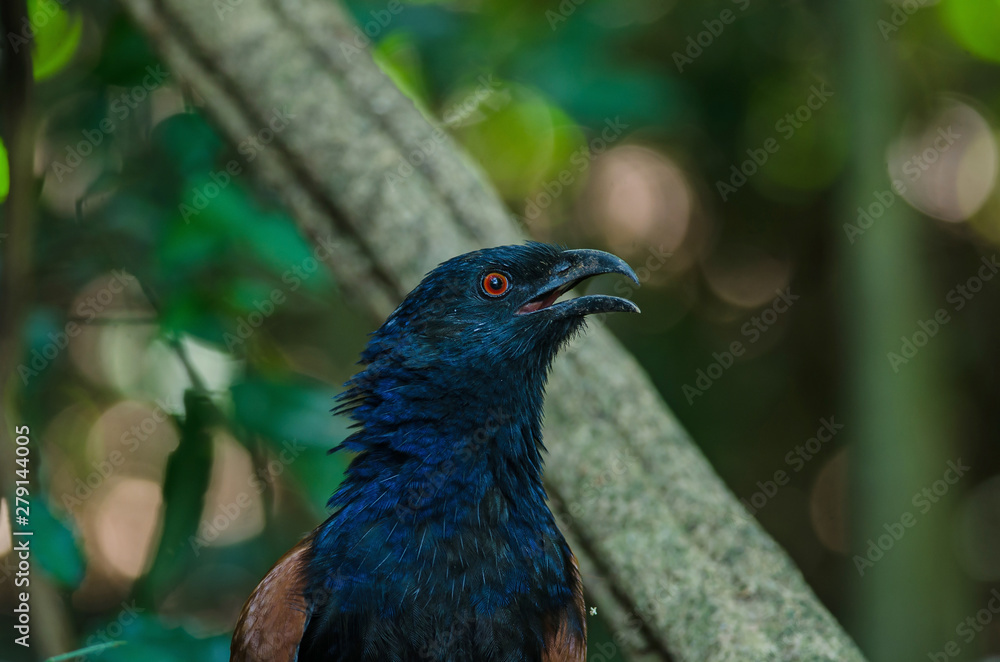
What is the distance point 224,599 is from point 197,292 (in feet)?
14.2

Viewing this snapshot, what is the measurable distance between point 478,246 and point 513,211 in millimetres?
4006

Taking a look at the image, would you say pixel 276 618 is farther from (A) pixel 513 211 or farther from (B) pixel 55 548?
(A) pixel 513 211

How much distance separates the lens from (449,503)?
7.84 feet

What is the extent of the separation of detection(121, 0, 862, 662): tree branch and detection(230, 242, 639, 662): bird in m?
0.40

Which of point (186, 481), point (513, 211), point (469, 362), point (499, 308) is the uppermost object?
point (513, 211)

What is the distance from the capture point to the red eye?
2736 mm

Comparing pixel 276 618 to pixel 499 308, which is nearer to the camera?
pixel 276 618

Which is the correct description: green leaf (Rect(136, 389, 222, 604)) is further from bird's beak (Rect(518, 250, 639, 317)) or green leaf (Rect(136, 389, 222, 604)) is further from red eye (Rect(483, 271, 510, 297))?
bird's beak (Rect(518, 250, 639, 317))

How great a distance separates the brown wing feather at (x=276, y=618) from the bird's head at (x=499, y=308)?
729 millimetres

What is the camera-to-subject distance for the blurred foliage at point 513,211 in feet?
10.0

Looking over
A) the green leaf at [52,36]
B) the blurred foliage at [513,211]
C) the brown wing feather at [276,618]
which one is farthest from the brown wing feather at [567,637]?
the green leaf at [52,36]

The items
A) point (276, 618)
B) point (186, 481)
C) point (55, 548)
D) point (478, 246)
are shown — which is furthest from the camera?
point (478, 246)

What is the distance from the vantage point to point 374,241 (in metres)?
3.38

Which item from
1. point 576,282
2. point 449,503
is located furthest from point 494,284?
point 449,503
